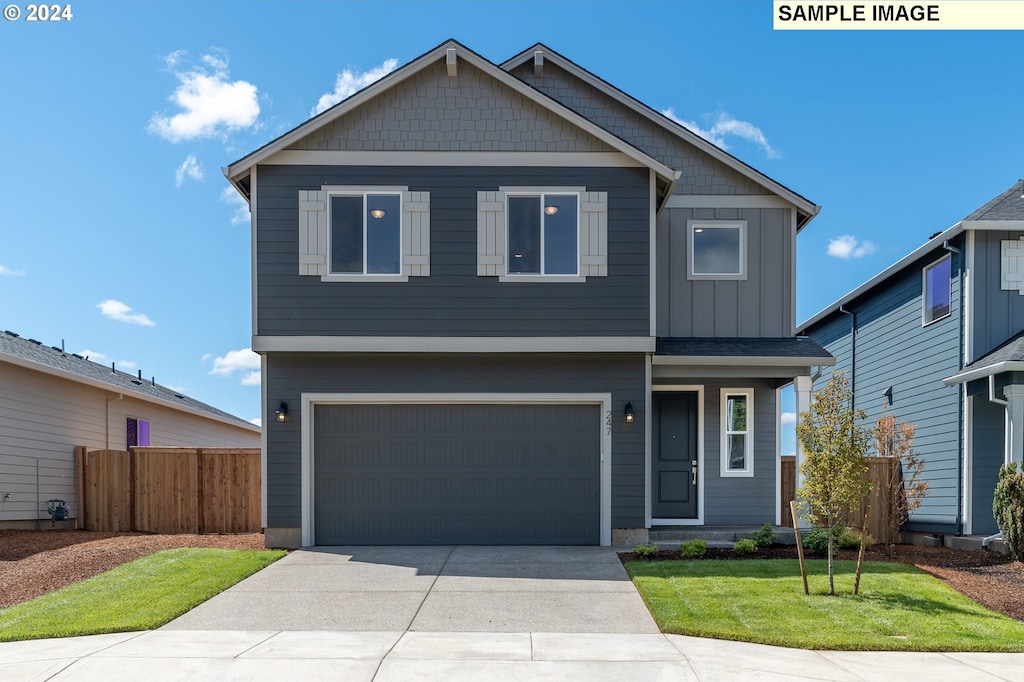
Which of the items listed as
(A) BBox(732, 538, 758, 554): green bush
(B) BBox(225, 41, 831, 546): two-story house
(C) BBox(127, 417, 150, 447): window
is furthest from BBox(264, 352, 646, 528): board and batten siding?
(C) BBox(127, 417, 150, 447): window

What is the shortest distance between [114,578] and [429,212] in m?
6.44

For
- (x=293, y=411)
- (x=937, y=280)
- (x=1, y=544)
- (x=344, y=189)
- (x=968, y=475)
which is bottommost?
(x=1, y=544)

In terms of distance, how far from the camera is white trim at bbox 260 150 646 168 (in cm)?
1250

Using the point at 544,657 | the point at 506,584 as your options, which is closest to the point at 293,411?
the point at 506,584

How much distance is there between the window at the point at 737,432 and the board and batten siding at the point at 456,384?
2205mm

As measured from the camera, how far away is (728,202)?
1421cm

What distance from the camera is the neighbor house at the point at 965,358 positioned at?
13.6m

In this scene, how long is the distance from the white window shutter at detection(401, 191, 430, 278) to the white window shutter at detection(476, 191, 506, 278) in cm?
76

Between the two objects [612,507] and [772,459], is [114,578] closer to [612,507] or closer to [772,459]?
[612,507]

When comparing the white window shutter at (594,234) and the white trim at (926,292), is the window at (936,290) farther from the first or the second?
the white window shutter at (594,234)

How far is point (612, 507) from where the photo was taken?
1242 cm

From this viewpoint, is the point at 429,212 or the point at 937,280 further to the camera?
the point at 937,280

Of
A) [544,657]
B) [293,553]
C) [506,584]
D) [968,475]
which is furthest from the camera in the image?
[968,475]

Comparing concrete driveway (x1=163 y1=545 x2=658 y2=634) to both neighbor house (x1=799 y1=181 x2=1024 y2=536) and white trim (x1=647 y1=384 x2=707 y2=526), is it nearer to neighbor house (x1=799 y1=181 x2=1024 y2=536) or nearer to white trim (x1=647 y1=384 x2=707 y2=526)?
white trim (x1=647 y1=384 x2=707 y2=526)
